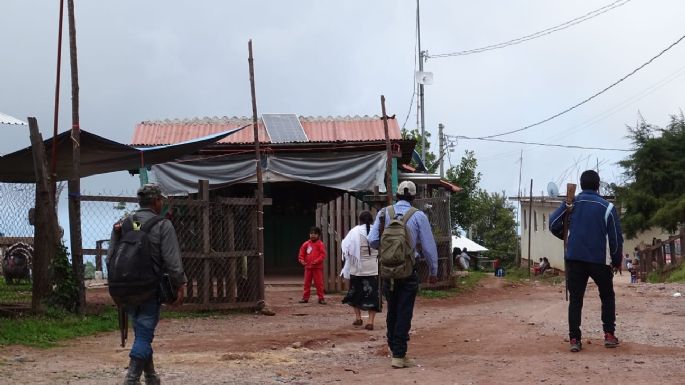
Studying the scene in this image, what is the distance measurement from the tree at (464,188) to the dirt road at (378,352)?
104ft

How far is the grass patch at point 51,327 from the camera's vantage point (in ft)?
31.6

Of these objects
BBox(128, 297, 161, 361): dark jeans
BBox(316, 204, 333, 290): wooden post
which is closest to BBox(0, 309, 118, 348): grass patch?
BBox(128, 297, 161, 361): dark jeans

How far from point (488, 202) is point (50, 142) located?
5303 centimetres

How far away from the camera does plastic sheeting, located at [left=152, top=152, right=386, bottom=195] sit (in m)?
18.1

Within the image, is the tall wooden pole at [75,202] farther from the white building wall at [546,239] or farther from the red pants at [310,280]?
the white building wall at [546,239]

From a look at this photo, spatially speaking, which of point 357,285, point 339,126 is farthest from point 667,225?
point 357,285

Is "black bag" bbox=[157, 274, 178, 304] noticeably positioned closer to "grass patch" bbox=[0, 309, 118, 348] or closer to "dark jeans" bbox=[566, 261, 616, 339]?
"grass patch" bbox=[0, 309, 118, 348]

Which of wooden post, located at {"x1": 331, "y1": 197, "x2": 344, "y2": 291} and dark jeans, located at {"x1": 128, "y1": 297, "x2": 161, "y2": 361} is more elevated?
wooden post, located at {"x1": 331, "y1": 197, "x2": 344, "y2": 291}

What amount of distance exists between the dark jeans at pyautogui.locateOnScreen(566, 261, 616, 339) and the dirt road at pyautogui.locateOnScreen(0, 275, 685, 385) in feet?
0.91

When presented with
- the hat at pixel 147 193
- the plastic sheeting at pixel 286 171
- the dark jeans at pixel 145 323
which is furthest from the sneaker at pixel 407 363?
the plastic sheeting at pixel 286 171

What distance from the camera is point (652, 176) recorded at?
35000mm

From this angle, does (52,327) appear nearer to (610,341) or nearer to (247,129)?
(610,341)

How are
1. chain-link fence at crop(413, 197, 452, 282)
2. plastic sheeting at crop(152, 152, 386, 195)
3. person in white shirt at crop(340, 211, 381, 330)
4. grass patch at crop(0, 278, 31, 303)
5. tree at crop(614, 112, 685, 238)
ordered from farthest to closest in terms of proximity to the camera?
tree at crop(614, 112, 685, 238), plastic sheeting at crop(152, 152, 386, 195), chain-link fence at crop(413, 197, 452, 282), grass patch at crop(0, 278, 31, 303), person in white shirt at crop(340, 211, 381, 330)

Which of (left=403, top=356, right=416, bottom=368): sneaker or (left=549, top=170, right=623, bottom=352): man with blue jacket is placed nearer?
(left=403, top=356, right=416, bottom=368): sneaker
